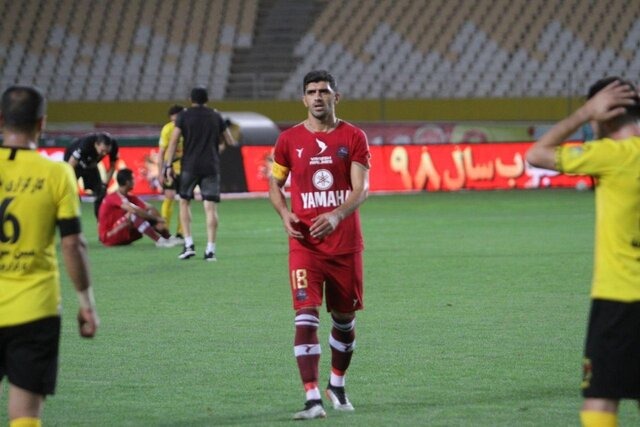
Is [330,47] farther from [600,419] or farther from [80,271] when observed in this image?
[600,419]

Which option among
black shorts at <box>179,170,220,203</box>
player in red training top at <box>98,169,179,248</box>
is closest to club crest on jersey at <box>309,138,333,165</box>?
black shorts at <box>179,170,220,203</box>

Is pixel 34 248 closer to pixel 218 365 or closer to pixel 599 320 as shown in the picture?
pixel 599 320

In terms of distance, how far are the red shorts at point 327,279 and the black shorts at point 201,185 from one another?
8719 millimetres

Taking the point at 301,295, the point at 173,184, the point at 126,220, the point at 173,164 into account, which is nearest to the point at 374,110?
the point at 173,164

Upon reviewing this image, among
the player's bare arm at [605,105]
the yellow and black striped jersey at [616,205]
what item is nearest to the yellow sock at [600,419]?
the yellow and black striped jersey at [616,205]

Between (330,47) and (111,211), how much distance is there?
2019 centimetres

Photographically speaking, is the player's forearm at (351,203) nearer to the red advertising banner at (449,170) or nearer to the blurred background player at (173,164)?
the blurred background player at (173,164)

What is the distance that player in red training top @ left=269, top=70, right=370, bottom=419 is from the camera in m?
7.62

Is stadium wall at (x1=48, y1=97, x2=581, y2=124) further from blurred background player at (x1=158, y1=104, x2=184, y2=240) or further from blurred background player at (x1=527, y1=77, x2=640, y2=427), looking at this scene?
blurred background player at (x1=527, y1=77, x2=640, y2=427)

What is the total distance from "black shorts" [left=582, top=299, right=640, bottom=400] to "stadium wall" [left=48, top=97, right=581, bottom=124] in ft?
97.4

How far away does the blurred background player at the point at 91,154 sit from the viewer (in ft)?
59.4

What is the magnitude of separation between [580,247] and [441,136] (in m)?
15.1

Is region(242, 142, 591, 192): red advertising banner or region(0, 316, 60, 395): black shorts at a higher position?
region(242, 142, 591, 192): red advertising banner

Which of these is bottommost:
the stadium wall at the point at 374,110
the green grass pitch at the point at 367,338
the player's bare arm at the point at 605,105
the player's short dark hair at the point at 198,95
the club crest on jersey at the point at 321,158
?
the green grass pitch at the point at 367,338
